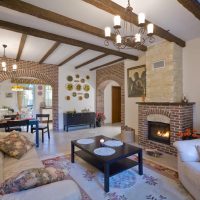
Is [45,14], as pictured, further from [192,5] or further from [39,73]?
[39,73]

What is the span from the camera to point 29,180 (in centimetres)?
123

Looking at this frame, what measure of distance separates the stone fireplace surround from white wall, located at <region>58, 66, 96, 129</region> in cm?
358

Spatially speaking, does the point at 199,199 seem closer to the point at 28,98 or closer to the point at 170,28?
the point at 170,28

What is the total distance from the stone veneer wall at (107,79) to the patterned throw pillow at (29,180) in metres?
5.00

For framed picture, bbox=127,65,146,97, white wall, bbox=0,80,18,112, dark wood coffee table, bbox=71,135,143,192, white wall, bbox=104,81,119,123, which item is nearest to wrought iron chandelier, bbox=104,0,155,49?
dark wood coffee table, bbox=71,135,143,192

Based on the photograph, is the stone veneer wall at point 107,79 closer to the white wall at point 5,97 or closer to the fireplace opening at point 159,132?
the fireplace opening at point 159,132

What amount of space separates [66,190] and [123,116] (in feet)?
16.8

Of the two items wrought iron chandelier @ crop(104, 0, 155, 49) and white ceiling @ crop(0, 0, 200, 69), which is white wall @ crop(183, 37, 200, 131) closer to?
white ceiling @ crop(0, 0, 200, 69)

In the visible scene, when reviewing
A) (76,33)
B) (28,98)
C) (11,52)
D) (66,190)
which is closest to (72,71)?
(11,52)

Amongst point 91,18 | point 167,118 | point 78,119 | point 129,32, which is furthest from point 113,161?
point 78,119

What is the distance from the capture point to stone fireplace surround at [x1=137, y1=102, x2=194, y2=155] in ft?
11.9

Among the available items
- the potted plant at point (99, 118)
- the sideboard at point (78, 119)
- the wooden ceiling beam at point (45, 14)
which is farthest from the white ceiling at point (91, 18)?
the potted plant at point (99, 118)

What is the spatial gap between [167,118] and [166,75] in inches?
43.7

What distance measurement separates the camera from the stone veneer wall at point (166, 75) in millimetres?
3893
